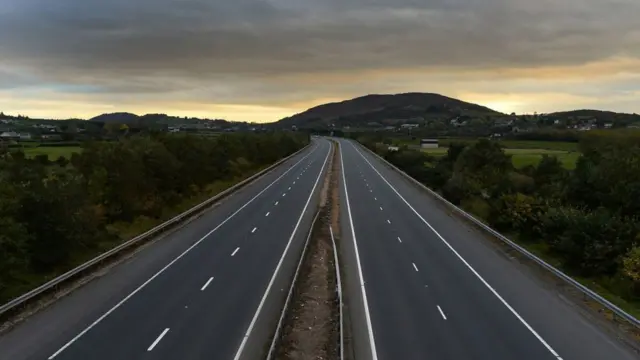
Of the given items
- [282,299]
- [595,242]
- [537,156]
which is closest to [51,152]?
[282,299]

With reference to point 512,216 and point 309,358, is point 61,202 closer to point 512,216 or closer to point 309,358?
point 309,358

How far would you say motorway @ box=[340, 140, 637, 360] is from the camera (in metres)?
18.2

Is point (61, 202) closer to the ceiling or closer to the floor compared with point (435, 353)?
closer to the ceiling

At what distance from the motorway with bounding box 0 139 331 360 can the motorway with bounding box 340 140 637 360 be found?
3.44 metres

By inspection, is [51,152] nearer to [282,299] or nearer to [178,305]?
[178,305]

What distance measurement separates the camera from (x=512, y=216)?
43125mm

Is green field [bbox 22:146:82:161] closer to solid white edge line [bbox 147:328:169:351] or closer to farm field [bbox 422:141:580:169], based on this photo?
solid white edge line [bbox 147:328:169:351]

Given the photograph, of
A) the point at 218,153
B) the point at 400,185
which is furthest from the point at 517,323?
the point at 218,153

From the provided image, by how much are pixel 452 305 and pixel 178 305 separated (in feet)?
32.9

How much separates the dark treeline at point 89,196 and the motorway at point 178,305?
324cm

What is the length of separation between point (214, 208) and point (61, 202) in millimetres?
21037

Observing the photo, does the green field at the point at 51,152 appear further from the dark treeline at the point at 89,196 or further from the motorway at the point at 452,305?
the motorway at the point at 452,305

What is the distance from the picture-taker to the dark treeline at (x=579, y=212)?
3047cm

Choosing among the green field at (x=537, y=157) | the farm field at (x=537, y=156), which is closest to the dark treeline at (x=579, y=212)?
the green field at (x=537, y=157)
